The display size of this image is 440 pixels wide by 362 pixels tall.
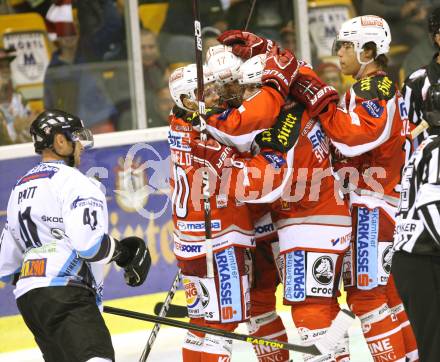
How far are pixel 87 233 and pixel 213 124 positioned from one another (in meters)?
0.67

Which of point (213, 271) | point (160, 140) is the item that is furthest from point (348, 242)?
point (160, 140)

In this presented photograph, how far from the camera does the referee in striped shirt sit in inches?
145

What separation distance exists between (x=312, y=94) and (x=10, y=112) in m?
2.77

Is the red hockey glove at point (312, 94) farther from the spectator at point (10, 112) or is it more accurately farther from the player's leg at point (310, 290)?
the spectator at point (10, 112)

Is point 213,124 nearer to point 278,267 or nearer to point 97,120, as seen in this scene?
point 278,267

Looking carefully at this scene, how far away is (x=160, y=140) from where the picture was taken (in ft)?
20.9

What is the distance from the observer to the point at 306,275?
4305 millimetres

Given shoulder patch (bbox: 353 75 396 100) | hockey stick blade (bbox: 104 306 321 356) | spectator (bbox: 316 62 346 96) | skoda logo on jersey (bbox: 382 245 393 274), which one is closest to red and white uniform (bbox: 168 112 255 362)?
hockey stick blade (bbox: 104 306 321 356)

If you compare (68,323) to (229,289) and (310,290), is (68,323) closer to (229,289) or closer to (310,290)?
(229,289)

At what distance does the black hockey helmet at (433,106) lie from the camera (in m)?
3.71

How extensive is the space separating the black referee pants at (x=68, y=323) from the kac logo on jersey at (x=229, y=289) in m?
0.58

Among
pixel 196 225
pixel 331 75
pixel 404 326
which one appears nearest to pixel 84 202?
pixel 196 225

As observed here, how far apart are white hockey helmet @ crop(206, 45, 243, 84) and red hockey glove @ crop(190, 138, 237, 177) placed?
0.85 ft

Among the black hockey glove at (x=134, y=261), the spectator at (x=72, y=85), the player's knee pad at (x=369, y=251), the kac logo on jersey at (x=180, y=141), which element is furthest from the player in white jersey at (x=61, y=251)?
the spectator at (x=72, y=85)
